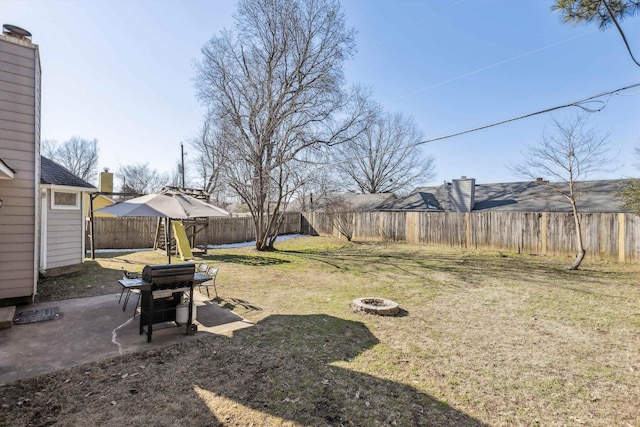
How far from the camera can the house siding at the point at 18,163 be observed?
5055mm

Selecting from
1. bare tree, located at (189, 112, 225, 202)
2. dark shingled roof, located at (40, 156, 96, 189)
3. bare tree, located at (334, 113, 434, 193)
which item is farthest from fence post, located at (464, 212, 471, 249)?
bare tree, located at (189, 112, 225, 202)

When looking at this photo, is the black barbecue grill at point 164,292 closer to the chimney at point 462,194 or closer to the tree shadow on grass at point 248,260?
the tree shadow on grass at point 248,260

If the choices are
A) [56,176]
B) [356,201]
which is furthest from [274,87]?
[356,201]

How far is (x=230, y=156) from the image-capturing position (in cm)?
1395

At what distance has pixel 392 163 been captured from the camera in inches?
1293

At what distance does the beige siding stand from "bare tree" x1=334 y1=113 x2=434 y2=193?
24039mm

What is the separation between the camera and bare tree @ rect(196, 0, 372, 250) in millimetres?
13539

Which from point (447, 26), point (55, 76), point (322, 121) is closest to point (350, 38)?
point (322, 121)

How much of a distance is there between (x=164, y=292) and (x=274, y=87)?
12.3 m

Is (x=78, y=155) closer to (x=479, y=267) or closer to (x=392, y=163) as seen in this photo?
(x=392, y=163)

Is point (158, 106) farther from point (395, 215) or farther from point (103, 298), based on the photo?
point (395, 215)

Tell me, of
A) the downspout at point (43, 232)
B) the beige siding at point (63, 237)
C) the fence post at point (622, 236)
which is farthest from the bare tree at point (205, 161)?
the fence post at point (622, 236)

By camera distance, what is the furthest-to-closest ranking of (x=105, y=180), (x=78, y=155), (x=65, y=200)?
1. (x=78, y=155)
2. (x=105, y=180)
3. (x=65, y=200)

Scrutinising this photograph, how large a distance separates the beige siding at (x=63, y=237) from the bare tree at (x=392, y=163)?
24.0 m
